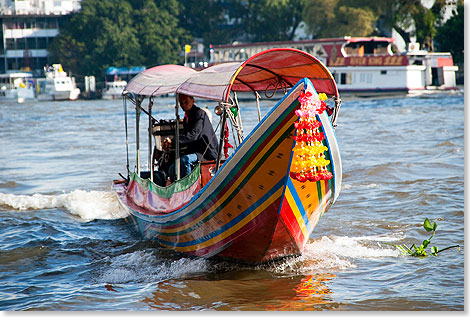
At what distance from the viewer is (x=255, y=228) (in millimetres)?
6105

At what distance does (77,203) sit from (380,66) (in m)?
28.0

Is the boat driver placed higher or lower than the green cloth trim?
higher

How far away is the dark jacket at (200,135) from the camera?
285 inches

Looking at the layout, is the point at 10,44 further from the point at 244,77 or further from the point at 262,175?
the point at 262,175

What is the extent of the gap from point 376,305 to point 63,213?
631 centimetres

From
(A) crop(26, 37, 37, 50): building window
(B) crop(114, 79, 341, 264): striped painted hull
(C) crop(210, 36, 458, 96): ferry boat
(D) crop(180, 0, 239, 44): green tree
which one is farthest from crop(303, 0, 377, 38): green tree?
(B) crop(114, 79, 341, 264): striped painted hull

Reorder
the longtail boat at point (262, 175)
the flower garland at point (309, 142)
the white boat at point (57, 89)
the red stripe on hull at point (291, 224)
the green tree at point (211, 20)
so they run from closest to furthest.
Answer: the flower garland at point (309, 142) → the longtail boat at point (262, 175) → the red stripe on hull at point (291, 224) → the white boat at point (57, 89) → the green tree at point (211, 20)

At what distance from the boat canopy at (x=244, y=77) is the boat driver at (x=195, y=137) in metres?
0.39

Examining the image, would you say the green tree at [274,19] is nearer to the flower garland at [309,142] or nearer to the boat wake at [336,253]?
the boat wake at [336,253]

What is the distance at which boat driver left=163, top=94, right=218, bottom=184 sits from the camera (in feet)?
23.7

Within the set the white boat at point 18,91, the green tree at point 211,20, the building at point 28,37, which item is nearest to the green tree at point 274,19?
the green tree at point 211,20

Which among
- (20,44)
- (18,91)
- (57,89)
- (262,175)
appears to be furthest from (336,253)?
(20,44)

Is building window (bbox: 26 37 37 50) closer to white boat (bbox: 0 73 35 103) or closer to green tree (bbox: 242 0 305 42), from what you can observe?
white boat (bbox: 0 73 35 103)

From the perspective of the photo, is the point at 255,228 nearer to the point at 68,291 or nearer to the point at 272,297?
the point at 272,297
